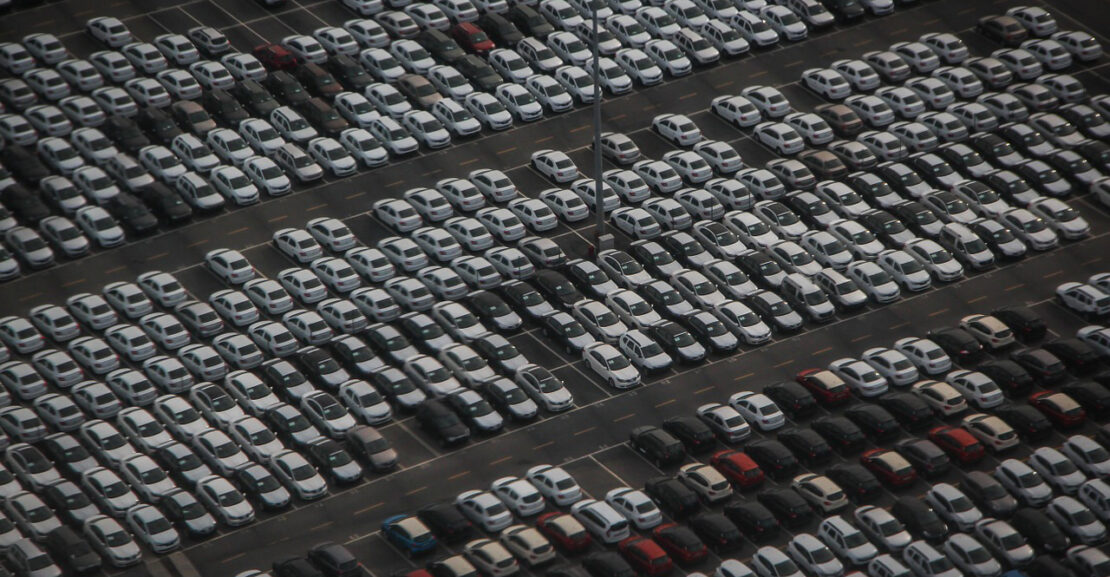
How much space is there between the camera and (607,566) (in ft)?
297

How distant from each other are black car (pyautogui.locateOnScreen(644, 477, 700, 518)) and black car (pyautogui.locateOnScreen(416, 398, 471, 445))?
8723 mm

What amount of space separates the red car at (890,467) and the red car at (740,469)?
14.8 ft

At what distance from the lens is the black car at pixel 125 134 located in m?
119

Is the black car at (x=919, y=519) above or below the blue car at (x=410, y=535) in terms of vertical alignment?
above

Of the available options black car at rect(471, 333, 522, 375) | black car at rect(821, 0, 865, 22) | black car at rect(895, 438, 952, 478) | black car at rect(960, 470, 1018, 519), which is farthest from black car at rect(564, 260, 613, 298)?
black car at rect(821, 0, 865, 22)

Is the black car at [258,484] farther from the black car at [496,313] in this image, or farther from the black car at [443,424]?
the black car at [496,313]

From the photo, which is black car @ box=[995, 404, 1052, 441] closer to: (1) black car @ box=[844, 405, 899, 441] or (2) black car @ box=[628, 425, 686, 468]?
(1) black car @ box=[844, 405, 899, 441]

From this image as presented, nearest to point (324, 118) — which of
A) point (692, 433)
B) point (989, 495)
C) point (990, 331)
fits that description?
point (692, 433)

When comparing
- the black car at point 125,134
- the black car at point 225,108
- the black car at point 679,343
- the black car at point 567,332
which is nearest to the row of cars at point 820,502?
the black car at point 679,343

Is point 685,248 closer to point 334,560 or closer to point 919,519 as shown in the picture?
point 919,519

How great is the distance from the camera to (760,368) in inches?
4099

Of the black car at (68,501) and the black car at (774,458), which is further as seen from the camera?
the black car at (774,458)

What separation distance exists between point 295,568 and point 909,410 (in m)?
26.6

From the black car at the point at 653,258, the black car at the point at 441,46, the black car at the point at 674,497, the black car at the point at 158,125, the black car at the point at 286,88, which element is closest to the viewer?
the black car at the point at 674,497
